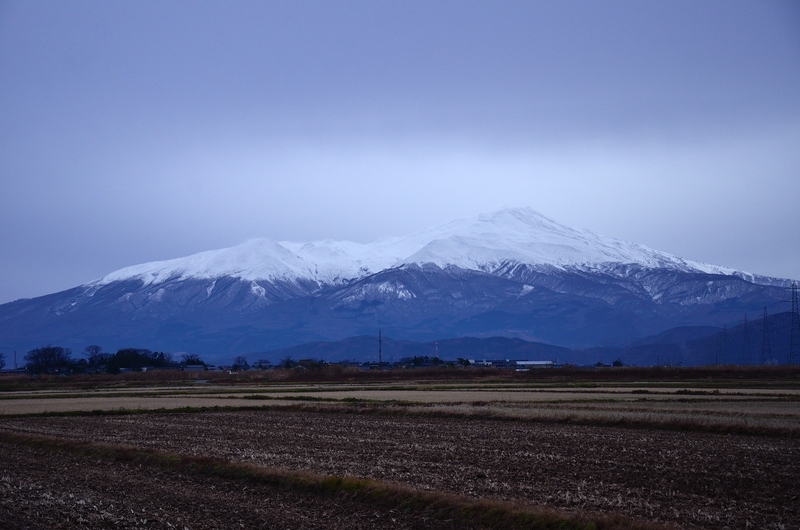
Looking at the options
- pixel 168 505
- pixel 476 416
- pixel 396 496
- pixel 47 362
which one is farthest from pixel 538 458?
pixel 47 362

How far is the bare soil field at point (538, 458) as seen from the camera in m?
13.4

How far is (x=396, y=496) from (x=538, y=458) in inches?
221

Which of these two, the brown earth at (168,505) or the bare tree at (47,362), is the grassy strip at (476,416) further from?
the bare tree at (47,362)

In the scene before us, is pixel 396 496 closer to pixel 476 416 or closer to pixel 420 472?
pixel 420 472

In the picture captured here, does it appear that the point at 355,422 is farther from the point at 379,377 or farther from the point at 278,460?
the point at 379,377

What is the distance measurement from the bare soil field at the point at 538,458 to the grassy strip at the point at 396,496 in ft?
2.48

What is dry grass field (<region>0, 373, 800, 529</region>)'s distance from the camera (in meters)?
13.0

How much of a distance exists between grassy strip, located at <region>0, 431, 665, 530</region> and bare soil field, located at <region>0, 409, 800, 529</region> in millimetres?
756

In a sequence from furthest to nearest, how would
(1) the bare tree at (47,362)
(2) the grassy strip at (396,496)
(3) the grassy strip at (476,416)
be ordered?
(1) the bare tree at (47,362)
(3) the grassy strip at (476,416)
(2) the grassy strip at (396,496)

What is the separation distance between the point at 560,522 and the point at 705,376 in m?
71.7

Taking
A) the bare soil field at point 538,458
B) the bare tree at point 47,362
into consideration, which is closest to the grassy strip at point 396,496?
the bare soil field at point 538,458

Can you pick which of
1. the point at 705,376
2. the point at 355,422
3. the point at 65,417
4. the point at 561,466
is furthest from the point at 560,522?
the point at 705,376

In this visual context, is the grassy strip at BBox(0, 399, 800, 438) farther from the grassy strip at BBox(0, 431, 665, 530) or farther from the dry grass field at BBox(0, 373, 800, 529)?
the grassy strip at BBox(0, 431, 665, 530)

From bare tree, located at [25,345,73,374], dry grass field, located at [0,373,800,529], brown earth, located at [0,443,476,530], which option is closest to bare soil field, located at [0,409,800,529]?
dry grass field, located at [0,373,800,529]
